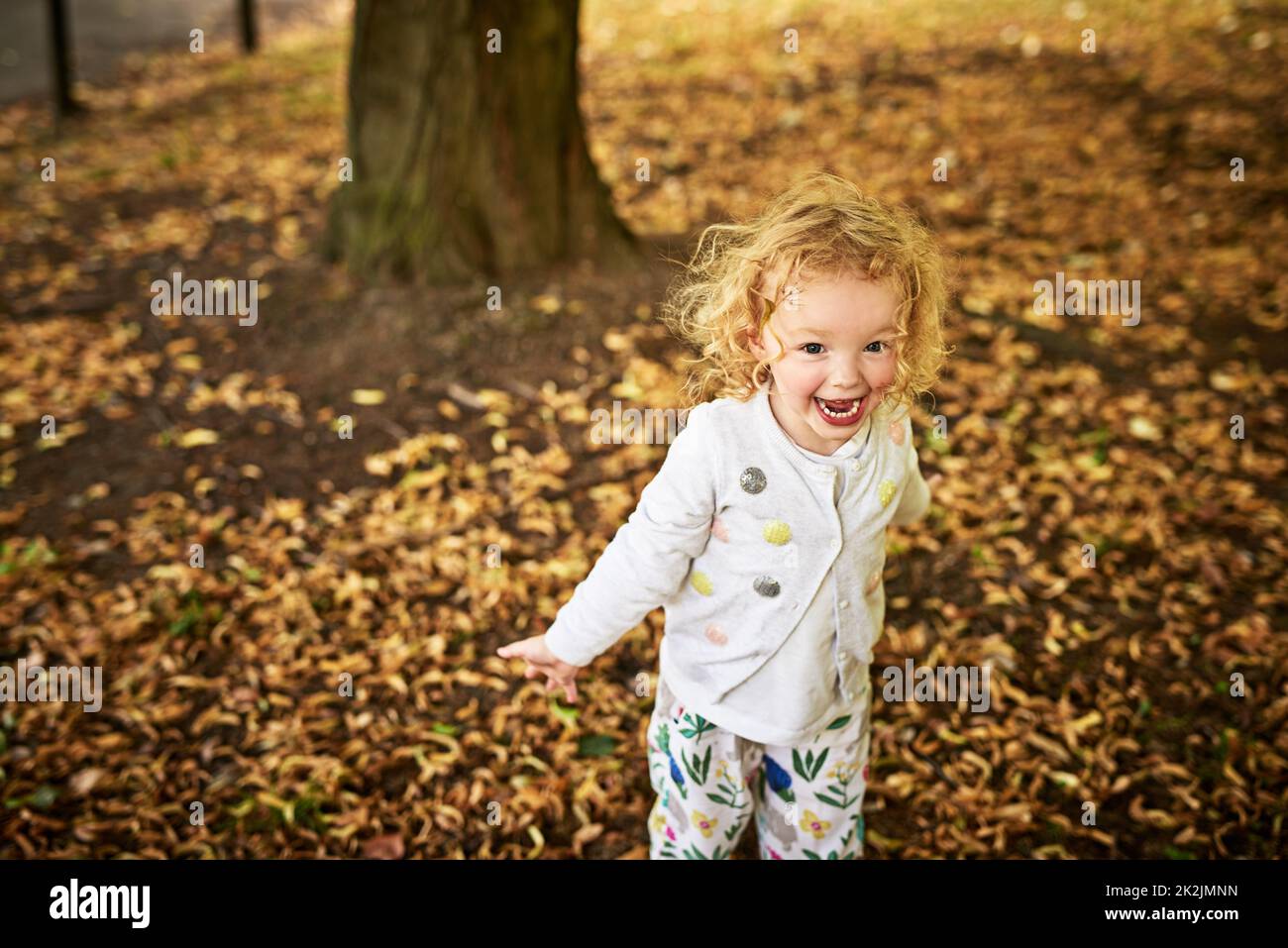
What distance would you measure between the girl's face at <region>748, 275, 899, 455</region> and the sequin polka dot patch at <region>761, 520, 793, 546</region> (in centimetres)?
19

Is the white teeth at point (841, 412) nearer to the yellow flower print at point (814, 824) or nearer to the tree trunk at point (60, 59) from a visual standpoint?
the yellow flower print at point (814, 824)

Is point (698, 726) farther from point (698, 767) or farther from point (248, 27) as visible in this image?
point (248, 27)

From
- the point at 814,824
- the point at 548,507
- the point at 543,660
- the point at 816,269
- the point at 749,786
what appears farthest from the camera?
the point at 548,507

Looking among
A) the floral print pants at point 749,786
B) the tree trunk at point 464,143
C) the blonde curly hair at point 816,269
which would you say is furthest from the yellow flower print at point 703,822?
the tree trunk at point 464,143

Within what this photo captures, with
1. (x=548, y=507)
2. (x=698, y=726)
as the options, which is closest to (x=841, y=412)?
(x=698, y=726)

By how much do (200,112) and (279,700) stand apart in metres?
7.16

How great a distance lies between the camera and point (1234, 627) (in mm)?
3461

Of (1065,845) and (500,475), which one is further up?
(500,475)

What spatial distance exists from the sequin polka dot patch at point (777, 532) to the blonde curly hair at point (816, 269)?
0.25m

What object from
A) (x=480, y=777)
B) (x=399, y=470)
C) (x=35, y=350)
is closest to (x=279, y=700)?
(x=480, y=777)

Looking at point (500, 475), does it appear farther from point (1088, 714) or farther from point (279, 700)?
point (1088, 714)

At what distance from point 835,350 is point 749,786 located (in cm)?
114

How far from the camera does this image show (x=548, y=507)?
4.07m

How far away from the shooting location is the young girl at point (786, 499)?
1.71m
